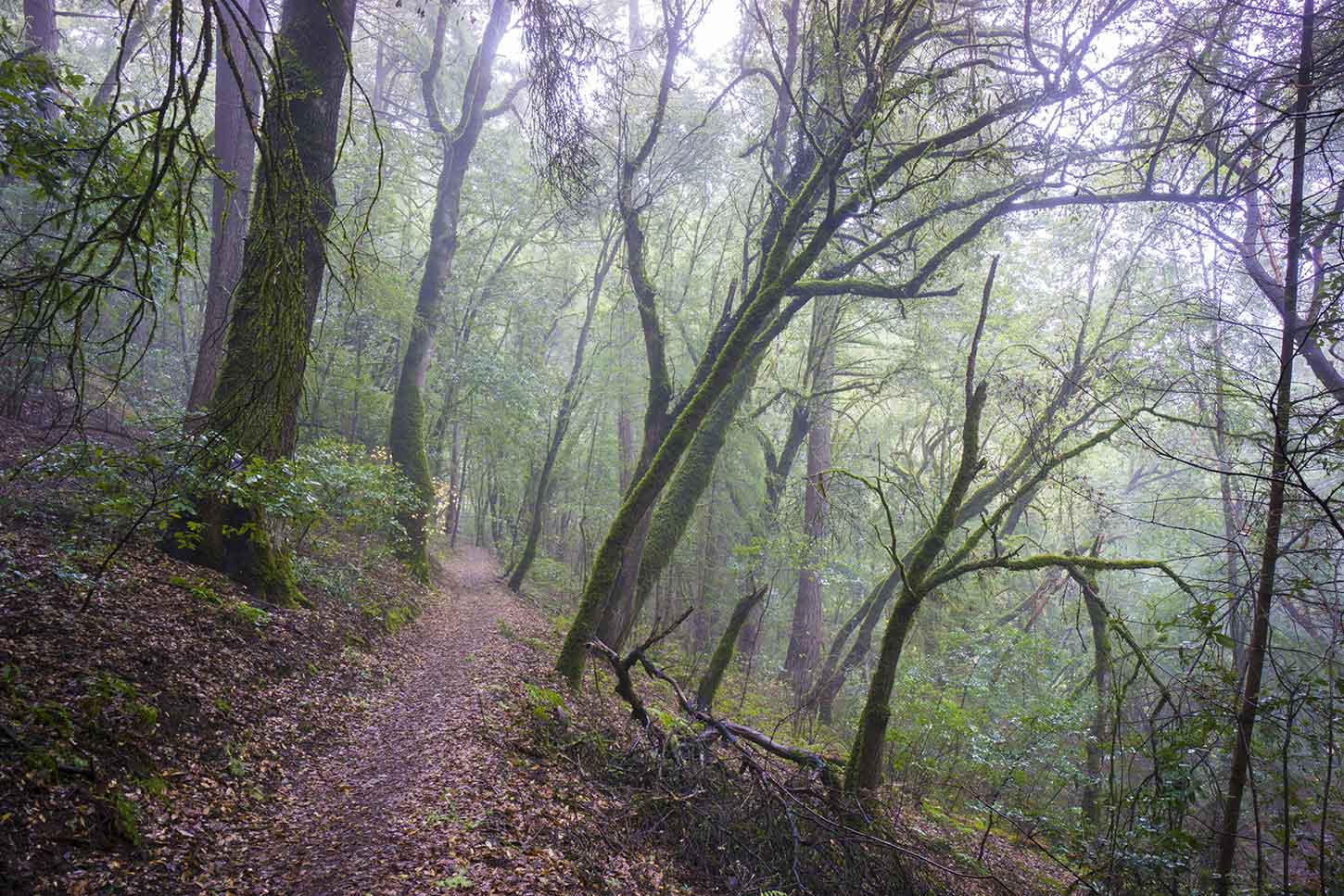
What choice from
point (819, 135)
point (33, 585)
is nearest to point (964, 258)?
point (819, 135)

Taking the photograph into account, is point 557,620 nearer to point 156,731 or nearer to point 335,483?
point 335,483

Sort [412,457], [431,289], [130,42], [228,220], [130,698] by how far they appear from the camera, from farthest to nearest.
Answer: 1. [130,42]
2. [431,289]
3. [412,457]
4. [228,220]
5. [130,698]

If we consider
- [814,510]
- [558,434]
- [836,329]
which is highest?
[836,329]

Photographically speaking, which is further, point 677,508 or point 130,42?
point 130,42

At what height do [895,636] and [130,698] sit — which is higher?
[895,636]

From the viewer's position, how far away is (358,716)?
19.3ft

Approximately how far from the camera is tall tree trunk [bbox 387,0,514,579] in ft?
42.3

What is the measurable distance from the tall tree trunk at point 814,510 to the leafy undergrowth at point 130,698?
29.4 feet

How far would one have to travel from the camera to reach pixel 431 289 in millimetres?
13508

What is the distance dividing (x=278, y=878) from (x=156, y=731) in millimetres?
1262

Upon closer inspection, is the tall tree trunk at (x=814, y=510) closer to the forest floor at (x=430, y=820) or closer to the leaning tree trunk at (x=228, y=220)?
the forest floor at (x=430, y=820)

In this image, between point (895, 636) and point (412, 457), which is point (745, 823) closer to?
point (895, 636)

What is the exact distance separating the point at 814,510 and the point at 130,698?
11.2m

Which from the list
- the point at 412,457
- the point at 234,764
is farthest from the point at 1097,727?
the point at 412,457
